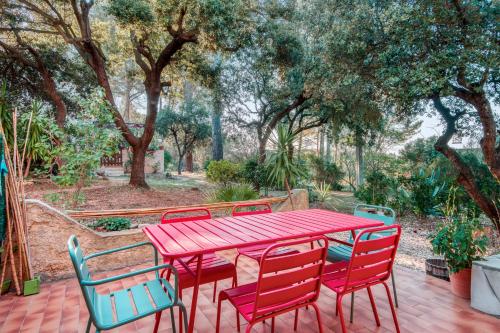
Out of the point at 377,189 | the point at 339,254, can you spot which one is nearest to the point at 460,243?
the point at 339,254

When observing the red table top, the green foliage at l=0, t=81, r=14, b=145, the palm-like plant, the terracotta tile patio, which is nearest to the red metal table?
the red table top

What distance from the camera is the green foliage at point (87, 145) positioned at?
13.8ft

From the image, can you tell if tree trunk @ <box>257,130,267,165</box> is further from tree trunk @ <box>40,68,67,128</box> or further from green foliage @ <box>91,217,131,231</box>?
tree trunk @ <box>40,68,67,128</box>

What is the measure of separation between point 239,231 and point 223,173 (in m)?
5.48

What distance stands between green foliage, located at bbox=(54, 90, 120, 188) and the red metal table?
2.83 m

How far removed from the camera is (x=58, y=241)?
9.52ft

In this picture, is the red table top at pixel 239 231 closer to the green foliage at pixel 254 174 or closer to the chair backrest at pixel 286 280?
the chair backrest at pixel 286 280

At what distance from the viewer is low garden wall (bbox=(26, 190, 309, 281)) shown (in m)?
2.81

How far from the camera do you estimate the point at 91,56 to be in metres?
6.82

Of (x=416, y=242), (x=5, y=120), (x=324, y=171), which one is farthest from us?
(x=324, y=171)

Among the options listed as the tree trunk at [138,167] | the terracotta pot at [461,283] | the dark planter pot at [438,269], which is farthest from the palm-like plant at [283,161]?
the tree trunk at [138,167]

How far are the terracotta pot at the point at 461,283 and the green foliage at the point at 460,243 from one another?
0.06m

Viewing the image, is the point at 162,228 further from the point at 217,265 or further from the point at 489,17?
the point at 489,17

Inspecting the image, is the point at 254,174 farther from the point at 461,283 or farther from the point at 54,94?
the point at 54,94
